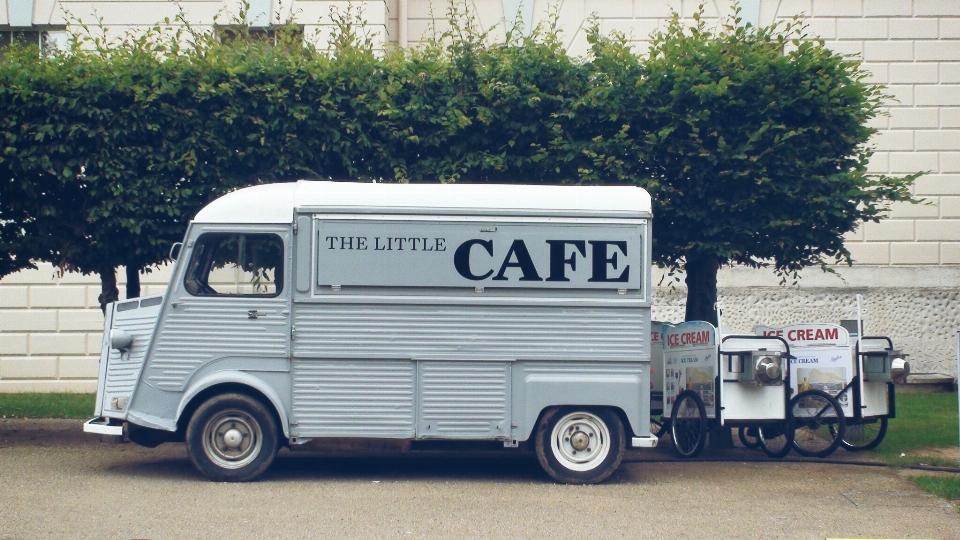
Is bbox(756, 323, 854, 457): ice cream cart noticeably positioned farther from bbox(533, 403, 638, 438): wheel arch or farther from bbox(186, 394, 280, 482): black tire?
bbox(186, 394, 280, 482): black tire

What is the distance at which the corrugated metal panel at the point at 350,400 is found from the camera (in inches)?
360

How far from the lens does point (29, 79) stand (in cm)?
1062

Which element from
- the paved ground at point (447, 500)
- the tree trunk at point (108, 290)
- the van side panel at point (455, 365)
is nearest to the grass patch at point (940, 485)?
the paved ground at point (447, 500)

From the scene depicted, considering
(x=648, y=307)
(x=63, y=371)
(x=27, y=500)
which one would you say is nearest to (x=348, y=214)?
(x=648, y=307)

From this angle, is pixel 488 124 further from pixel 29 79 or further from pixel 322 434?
pixel 29 79

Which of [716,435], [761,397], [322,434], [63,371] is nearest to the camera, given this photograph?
[322,434]

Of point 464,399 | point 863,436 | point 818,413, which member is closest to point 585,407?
point 464,399

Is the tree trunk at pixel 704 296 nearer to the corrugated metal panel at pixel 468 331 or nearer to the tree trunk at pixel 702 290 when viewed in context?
the tree trunk at pixel 702 290

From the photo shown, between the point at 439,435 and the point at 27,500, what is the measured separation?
138 inches

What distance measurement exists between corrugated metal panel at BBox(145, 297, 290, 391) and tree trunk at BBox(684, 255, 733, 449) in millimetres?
4949

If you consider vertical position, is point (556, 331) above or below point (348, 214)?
below

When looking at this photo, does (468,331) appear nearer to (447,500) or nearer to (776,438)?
(447,500)

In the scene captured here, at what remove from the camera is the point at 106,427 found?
30.5ft

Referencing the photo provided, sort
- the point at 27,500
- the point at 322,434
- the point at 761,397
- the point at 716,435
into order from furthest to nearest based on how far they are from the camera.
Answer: the point at 716,435
the point at 761,397
the point at 322,434
the point at 27,500
